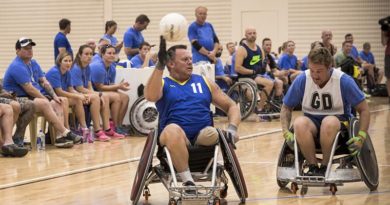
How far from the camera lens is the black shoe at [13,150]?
8.70 m

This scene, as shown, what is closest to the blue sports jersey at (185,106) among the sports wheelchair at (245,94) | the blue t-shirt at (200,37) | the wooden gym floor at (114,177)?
the wooden gym floor at (114,177)

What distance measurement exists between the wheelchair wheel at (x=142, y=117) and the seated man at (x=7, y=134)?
2395 mm

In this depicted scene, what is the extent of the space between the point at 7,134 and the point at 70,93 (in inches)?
57.1

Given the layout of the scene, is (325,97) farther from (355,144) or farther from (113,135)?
(113,135)

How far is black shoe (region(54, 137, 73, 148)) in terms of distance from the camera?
956 centimetres

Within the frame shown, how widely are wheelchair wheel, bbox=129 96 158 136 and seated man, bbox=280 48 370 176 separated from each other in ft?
15.9

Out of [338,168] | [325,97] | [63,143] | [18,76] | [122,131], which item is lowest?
[122,131]

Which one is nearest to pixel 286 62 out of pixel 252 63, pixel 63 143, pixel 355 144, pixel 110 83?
pixel 252 63

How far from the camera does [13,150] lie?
871cm

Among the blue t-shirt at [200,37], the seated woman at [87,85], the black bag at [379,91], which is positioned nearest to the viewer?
the seated woman at [87,85]

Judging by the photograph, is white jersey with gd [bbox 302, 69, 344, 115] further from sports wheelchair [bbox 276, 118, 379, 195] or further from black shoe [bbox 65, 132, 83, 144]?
black shoe [bbox 65, 132, 83, 144]

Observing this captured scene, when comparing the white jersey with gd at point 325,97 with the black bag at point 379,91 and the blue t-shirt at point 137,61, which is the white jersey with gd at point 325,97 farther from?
the black bag at point 379,91

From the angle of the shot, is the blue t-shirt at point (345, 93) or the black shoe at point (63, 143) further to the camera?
the black shoe at point (63, 143)

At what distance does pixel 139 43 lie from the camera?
12.6 metres
